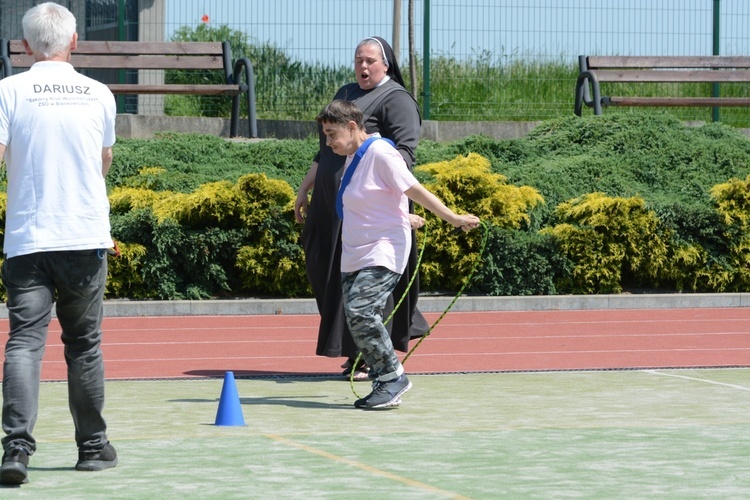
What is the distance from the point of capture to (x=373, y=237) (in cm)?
762

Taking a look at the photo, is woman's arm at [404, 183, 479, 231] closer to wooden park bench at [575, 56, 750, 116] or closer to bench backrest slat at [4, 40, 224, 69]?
bench backrest slat at [4, 40, 224, 69]

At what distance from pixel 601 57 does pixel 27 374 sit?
15726 millimetres

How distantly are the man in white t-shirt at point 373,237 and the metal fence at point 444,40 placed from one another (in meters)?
12.7

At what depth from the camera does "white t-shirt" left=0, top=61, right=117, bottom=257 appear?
557 centimetres

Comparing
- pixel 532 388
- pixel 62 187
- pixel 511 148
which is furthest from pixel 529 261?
pixel 62 187

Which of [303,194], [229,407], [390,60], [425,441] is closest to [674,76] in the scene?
[390,60]

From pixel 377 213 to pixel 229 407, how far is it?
135cm

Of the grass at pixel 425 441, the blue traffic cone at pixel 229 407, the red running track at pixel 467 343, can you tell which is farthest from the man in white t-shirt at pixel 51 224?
the red running track at pixel 467 343

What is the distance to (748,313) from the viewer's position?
46.7 feet

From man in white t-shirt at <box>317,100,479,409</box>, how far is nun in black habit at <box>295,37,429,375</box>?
3.14 ft

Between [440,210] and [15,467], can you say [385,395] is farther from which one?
[15,467]

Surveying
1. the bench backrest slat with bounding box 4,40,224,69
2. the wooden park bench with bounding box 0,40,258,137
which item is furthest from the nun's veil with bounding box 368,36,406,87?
the bench backrest slat with bounding box 4,40,224,69

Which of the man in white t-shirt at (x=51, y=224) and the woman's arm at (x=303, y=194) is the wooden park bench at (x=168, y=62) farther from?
the man in white t-shirt at (x=51, y=224)

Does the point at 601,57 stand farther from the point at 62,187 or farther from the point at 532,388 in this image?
the point at 62,187
